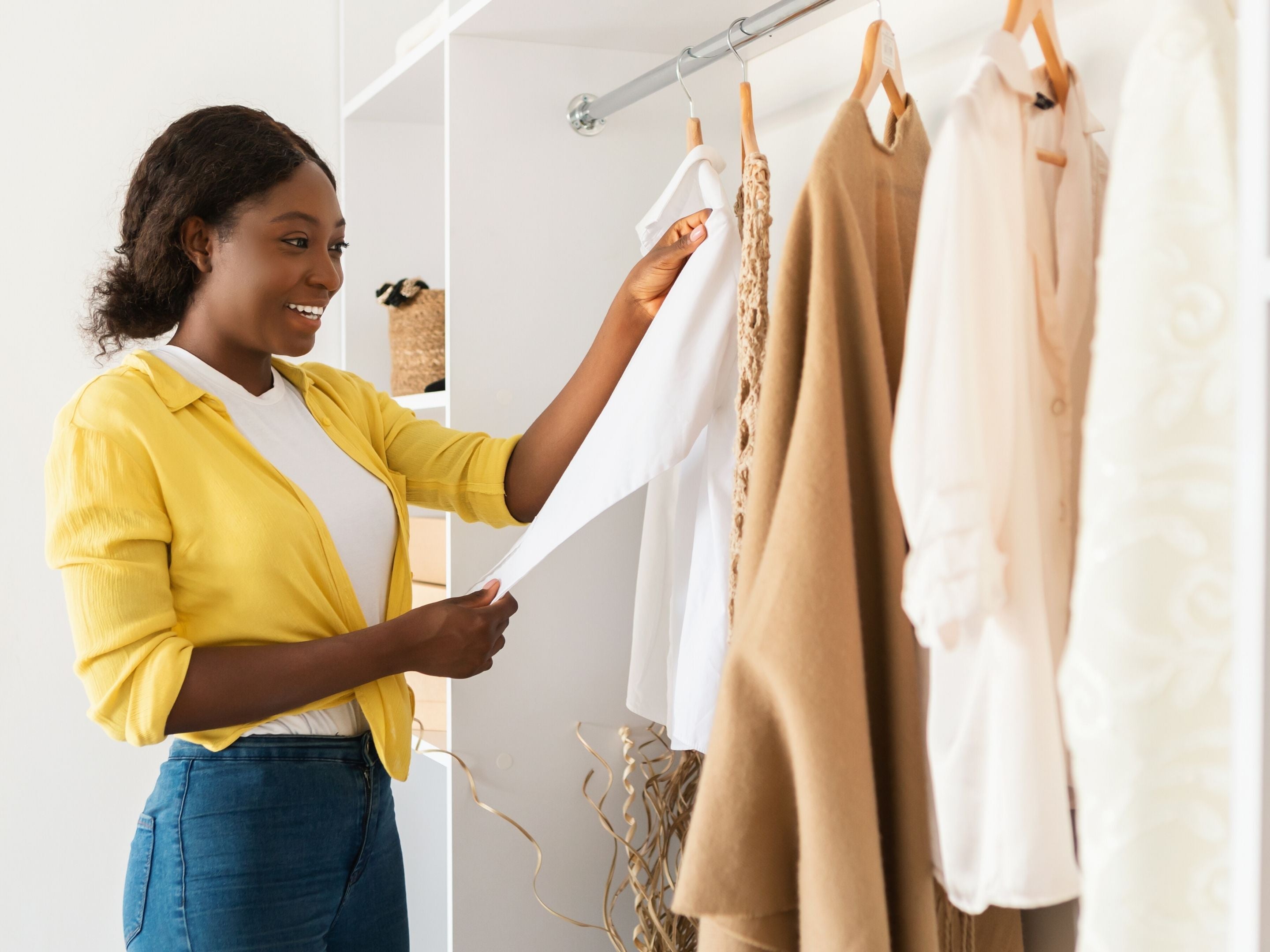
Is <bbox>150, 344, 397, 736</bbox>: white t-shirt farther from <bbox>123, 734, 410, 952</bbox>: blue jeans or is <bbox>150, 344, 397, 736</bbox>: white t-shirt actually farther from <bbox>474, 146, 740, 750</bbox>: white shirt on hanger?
<bbox>474, 146, 740, 750</bbox>: white shirt on hanger

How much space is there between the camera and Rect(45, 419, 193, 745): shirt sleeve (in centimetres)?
95

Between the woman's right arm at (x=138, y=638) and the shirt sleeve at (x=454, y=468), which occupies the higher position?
the shirt sleeve at (x=454, y=468)

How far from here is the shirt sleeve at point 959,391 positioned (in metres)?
0.56

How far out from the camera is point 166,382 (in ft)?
3.47

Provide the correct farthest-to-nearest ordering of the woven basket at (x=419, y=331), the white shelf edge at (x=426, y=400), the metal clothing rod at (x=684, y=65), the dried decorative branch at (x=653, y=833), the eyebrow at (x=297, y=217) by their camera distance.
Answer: the woven basket at (x=419, y=331) → the white shelf edge at (x=426, y=400) → the dried decorative branch at (x=653, y=833) → the eyebrow at (x=297, y=217) → the metal clothing rod at (x=684, y=65)

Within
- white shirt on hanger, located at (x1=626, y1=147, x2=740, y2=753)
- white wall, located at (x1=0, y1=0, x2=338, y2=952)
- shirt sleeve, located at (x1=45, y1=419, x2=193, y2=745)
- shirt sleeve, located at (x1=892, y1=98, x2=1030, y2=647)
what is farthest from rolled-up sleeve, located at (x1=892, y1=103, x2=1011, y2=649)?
white wall, located at (x1=0, y1=0, x2=338, y2=952)

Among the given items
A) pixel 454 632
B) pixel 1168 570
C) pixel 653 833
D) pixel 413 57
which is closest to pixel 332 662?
A: pixel 454 632

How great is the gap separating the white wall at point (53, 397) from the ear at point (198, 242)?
0.62 metres

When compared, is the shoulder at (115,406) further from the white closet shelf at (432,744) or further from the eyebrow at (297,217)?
the white closet shelf at (432,744)

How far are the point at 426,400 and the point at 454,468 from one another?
0.22 metres

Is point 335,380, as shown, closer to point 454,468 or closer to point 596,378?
point 454,468

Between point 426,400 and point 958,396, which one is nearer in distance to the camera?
point 958,396

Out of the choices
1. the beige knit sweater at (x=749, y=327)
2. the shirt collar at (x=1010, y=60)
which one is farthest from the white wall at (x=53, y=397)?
the shirt collar at (x=1010, y=60)

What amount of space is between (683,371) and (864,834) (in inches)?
18.0
